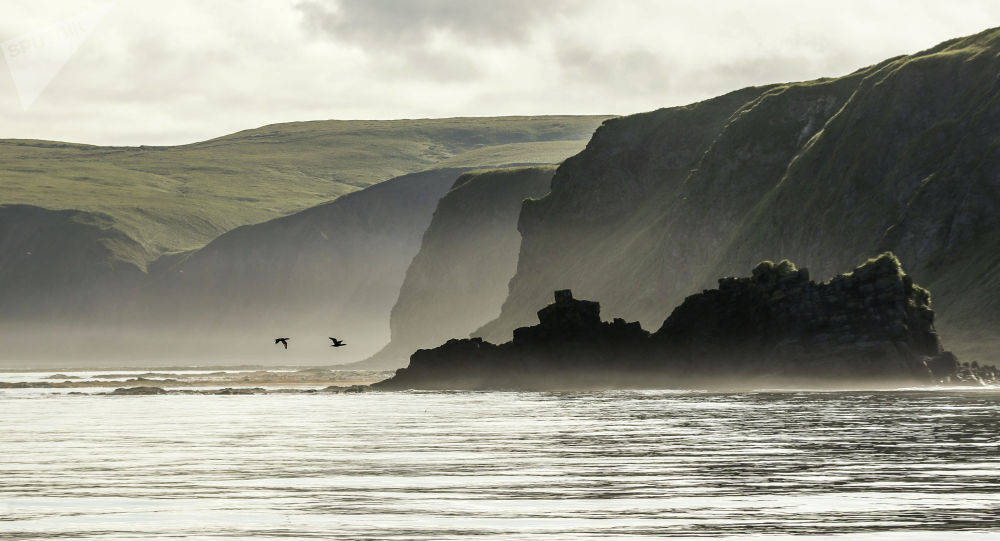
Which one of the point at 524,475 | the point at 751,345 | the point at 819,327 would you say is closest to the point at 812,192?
the point at 751,345

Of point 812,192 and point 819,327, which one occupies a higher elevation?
point 812,192

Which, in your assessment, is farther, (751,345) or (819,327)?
(751,345)

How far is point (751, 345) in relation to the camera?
360ft

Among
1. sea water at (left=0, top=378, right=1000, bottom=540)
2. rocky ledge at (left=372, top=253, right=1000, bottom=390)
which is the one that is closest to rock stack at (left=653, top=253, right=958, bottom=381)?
rocky ledge at (left=372, top=253, right=1000, bottom=390)

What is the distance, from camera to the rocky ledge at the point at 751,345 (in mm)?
103188

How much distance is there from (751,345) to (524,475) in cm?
7254

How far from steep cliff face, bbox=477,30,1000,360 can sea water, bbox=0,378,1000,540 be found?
69.7m

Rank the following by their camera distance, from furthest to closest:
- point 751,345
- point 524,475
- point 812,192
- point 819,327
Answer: point 812,192 < point 751,345 < point 819,327 < point 524,475

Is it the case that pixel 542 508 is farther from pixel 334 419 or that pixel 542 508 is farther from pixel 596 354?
Result: pixel 596 354

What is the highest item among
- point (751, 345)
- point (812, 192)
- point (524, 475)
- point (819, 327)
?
point (812, 192)

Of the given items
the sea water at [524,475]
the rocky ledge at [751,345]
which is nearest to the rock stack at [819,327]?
the rocky ledge at [751,345]

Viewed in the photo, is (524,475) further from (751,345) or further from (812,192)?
(812,192)

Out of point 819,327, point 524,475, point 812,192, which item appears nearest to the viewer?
point 524,475

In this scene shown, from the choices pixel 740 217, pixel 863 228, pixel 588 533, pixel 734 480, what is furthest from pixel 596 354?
pixel 588 533
